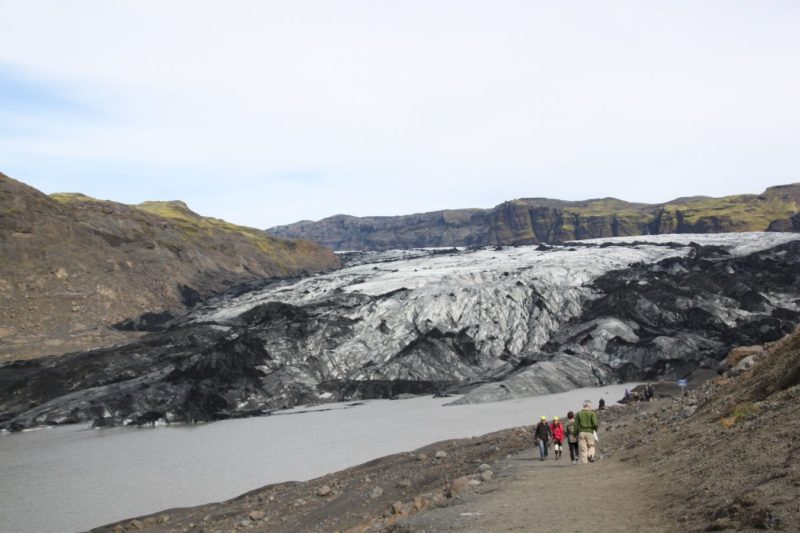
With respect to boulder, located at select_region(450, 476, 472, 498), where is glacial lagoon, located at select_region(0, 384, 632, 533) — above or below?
below

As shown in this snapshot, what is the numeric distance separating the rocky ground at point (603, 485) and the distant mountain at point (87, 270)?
42951 mm

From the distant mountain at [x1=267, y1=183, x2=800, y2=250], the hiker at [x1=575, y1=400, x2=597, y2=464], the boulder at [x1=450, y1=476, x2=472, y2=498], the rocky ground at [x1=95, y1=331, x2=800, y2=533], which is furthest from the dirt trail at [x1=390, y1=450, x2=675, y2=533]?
the distant mountain at [x1=267, y1=183, x2=800, y2=250]

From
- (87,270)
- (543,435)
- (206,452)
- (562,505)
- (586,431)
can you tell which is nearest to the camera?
(562,505)

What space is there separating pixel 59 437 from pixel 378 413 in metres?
17.1

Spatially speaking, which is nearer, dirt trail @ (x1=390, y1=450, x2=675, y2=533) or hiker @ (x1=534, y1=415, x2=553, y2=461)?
dirt trail @ (x1=390, y1=450, x2=675, y2=533)

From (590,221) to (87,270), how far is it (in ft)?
322

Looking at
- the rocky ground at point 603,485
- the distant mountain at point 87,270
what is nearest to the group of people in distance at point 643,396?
the rocky ground at point 603,485

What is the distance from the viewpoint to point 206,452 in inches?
1254

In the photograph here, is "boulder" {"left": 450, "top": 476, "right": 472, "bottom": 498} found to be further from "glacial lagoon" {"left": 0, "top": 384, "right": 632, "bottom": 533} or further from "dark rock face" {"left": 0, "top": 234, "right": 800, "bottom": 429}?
"dark rock face" {"left": 0, "top": 234, "right": 800, "bottom": 429}

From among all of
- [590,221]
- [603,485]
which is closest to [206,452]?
[603,485]

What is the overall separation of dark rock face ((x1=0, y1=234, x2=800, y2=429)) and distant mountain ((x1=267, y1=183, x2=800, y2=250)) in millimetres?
54248

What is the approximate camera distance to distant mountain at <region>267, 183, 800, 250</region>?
115 m

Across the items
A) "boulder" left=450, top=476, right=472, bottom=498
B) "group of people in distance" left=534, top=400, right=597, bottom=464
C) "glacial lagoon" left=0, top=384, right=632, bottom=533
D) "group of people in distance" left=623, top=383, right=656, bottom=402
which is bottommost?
"glacial lagoon" left=0, top=384, right=632, bottom=533

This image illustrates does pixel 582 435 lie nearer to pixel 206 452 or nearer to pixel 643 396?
pixel 643 396
